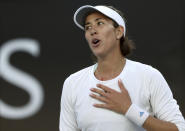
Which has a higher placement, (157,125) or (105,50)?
(105,50)

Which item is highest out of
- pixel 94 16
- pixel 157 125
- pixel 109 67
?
pixel 94 16

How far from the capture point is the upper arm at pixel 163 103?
238 cm

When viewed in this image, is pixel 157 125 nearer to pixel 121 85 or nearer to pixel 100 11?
pixel 121 85

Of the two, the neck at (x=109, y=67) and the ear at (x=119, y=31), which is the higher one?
the ear at (x=119, y=31)

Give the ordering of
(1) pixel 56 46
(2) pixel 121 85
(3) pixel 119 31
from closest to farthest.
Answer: (2) pixel 121 85 < (3) pixel 119 31 < (1) pixel 56 46

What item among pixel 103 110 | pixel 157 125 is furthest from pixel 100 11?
pixel 157 125

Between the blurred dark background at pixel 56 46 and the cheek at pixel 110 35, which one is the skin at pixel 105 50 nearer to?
the cheek at pixel 110 35

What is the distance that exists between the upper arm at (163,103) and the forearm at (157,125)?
0.03 m

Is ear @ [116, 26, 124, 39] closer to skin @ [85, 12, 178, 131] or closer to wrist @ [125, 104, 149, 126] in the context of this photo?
skin @ [85, 12, 178, 131]

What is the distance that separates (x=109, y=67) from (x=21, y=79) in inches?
92.9

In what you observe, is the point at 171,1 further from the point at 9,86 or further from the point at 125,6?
the point at 9,86

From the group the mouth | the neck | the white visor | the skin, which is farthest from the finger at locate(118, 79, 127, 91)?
the white visor

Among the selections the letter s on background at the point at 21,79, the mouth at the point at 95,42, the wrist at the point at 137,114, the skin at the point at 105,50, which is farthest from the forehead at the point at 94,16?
the letter s on background at the point at 21,79

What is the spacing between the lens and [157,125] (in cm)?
232
